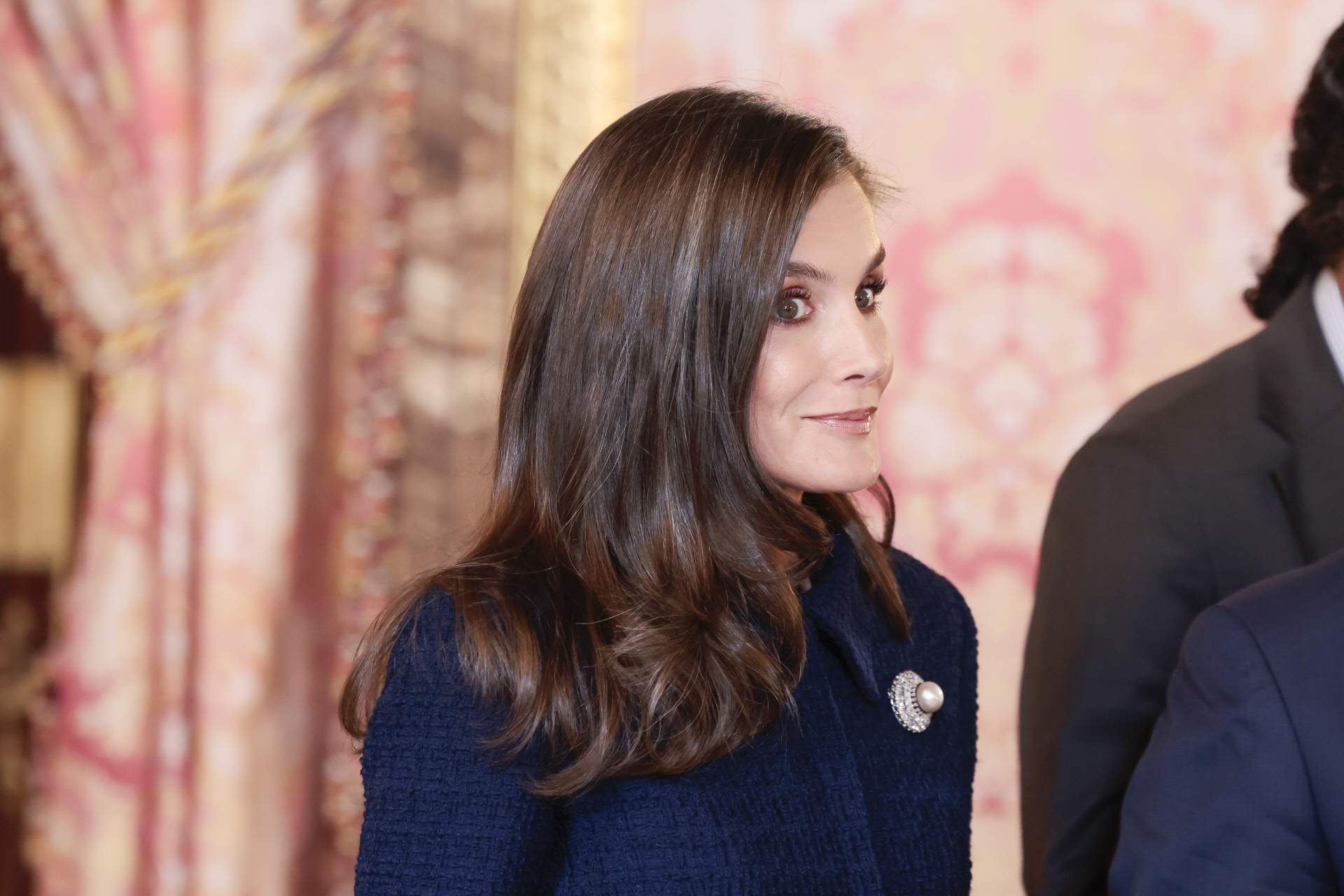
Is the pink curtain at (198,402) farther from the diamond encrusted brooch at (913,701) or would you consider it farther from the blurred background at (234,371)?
the diamond encrusted brooch at (913,701)

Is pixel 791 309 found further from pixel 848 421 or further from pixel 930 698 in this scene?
pixel 930 698

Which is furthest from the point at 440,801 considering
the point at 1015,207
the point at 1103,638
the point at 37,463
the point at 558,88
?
the point at 1015,207

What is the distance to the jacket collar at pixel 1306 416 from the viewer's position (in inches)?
76.4

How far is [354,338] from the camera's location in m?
3.45

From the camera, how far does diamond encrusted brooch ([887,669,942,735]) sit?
70.8 inches

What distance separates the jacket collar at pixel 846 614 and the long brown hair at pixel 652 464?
0.36ft

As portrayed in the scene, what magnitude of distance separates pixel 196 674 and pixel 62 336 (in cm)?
84

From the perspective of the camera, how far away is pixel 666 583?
5.19 feet

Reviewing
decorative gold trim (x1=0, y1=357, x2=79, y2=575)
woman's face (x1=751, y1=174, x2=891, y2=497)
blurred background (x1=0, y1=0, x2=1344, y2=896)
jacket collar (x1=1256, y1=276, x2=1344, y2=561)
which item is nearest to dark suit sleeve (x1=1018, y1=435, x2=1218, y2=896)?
jacket collar (x1=1256, y1=276, x2=1344, y2=561)

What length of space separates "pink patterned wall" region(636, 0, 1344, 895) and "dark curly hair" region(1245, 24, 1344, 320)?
160cm

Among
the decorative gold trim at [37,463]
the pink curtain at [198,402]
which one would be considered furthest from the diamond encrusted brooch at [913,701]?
the decorative gold trim at [37,463]

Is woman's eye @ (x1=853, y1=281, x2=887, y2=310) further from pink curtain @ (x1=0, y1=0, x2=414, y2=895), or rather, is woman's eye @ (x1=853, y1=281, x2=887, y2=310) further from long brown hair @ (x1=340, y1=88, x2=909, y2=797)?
pink curtain @ (x1=0, y1=0, x2=414, y2=895)

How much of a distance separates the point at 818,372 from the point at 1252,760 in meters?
0.62

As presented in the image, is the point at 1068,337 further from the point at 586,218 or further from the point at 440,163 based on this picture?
the point at 586,218
